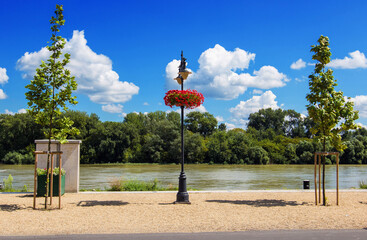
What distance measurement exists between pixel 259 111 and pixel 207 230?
9269cm

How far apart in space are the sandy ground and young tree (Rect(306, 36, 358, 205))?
161 cm

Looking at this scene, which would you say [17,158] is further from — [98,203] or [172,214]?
[172,214]

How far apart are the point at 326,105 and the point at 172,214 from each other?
18.4 ft

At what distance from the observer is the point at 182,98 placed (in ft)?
34.4

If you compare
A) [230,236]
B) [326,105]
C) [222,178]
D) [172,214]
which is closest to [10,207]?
[172,214]

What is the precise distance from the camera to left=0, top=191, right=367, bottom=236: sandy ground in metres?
7.21

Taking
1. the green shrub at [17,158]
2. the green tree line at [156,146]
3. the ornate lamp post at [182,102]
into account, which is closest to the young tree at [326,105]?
the ornate lamp post at [182,102]

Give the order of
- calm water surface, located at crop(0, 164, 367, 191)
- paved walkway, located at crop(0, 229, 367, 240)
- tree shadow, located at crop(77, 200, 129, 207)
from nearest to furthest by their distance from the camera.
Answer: paved walkway, located at crop(0, 229, 367, 240) < tree shadow, located at crop(77, 200, 129, 207) < calm water surface, located at crop(0, 164, 367, 191)

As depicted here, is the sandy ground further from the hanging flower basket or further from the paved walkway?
the hanging flower basket

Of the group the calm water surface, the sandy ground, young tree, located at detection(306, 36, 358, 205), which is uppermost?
young tree, located at detection(306, 36, 358, 205)

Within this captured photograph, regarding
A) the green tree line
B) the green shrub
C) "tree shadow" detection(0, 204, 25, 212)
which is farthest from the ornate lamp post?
the green shrub

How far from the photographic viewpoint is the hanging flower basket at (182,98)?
34.4 ft

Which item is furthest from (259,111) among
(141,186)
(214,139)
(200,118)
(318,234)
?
(318,234)

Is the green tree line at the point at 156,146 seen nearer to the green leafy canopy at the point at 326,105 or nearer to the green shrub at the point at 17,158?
the green shrub at the point at 17,158
